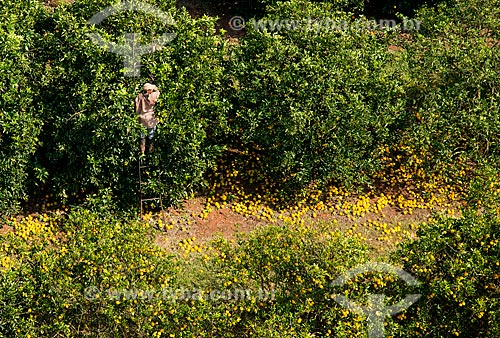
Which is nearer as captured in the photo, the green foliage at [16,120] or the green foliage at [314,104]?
the green foliage at [16,120]

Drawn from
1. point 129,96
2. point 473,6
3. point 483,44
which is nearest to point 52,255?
point 129,96

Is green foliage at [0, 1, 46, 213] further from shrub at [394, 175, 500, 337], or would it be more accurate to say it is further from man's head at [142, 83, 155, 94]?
shrub at [394, 175, 500, 337]

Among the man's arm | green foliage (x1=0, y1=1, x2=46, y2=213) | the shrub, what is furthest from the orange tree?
the shrub

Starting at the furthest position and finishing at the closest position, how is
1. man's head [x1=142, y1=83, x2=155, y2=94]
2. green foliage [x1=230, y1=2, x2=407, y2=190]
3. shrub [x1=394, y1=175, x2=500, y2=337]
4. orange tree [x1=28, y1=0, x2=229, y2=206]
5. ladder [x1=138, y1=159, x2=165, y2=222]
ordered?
1. green foliage [x1=230, y1=2, x2=407, y2=190]
2. ladder [x1=138, y1=159, x2=165, y2=222]
3. orange tree [x1=28, y1=0, x2=229, y2=206]
4. man's head [x1=142, y1=83, x2=155, y2=94]
5. shrub [x1=394, y1=175, x2=500, y2=337]

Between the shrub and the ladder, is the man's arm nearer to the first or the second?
the ladder

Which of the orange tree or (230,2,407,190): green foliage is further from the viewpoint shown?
(230,2,407,190): green foliage

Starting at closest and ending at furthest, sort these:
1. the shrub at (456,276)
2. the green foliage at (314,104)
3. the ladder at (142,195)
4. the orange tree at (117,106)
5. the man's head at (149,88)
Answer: the shrub at (456,276), the man's head at (149,88), the orange tree at (117,106), the ladder at (142,195), the green foliage at (314,104)

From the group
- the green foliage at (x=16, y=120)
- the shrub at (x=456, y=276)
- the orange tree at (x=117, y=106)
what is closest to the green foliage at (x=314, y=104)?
the orange tree at (x=117, y=106)

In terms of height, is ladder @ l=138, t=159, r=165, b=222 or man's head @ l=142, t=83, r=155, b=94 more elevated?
man's head @ l=142, t=83, r=155, b=94

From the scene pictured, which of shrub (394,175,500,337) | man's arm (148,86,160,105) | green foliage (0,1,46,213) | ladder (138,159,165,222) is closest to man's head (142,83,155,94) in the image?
man's arm (148,86,160,105)

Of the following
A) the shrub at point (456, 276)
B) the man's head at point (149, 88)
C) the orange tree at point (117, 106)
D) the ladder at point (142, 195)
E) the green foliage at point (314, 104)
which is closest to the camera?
the shrub at point (456, 276)

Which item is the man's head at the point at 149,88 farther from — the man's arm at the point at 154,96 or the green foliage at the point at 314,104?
the green foliage at the point at 314,104

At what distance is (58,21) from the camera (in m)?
13.6

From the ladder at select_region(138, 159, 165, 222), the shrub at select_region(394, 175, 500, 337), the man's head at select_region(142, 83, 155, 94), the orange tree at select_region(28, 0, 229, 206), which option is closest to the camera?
the shrub at select_region(394, 175, 500, 337)
